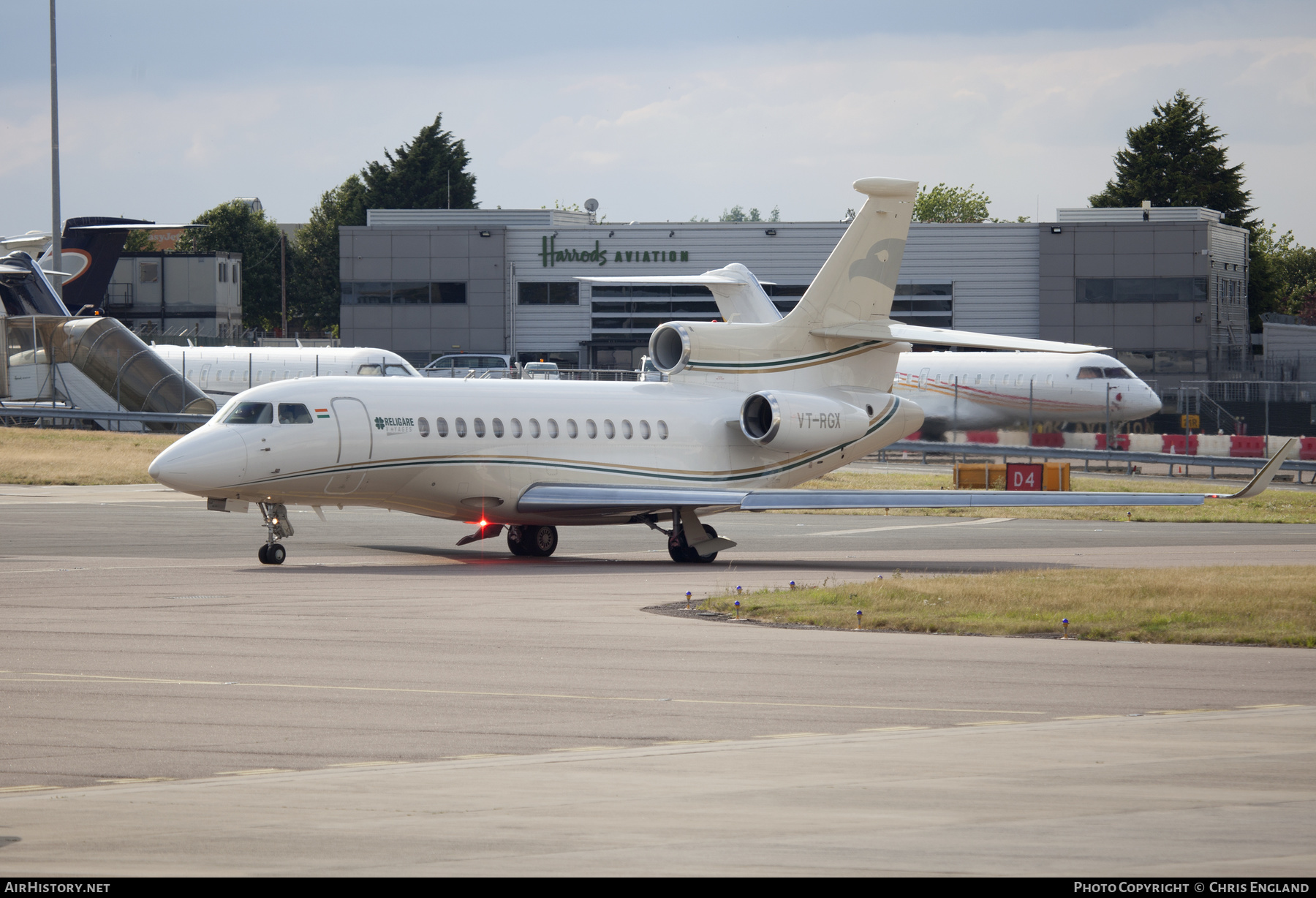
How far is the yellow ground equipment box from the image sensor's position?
138 feet

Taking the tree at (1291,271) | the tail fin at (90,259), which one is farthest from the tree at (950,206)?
the tail fin at (90,259)

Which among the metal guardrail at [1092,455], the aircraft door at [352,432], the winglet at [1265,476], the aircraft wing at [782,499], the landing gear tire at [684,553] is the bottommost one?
the landing gear tire at [684,553]

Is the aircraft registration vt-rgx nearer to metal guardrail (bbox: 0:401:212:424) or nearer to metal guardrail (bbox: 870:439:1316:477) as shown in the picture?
metal guardrail (bbox: 870:439:1316:477)

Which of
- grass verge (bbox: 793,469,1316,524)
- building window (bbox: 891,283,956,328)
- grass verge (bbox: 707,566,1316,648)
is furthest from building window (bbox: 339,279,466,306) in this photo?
grass verge (bbox: 707,566,1316,648)

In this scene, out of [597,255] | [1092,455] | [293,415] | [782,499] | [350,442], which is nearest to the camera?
[293,415]

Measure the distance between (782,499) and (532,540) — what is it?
192 inches

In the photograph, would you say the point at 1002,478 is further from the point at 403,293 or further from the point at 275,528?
the point at 403,293

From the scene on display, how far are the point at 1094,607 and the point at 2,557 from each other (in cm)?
1761

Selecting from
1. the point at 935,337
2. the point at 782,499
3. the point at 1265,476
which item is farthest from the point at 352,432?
the point at 1265,476

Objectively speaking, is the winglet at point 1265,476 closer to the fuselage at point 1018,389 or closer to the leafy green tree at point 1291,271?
the fuselage at point 1018,389

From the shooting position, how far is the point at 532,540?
91.7 ft

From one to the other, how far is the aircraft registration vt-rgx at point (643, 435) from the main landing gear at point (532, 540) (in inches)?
1.2

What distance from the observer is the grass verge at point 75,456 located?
149ft

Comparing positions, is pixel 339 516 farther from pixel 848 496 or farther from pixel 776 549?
pixel 848 496
